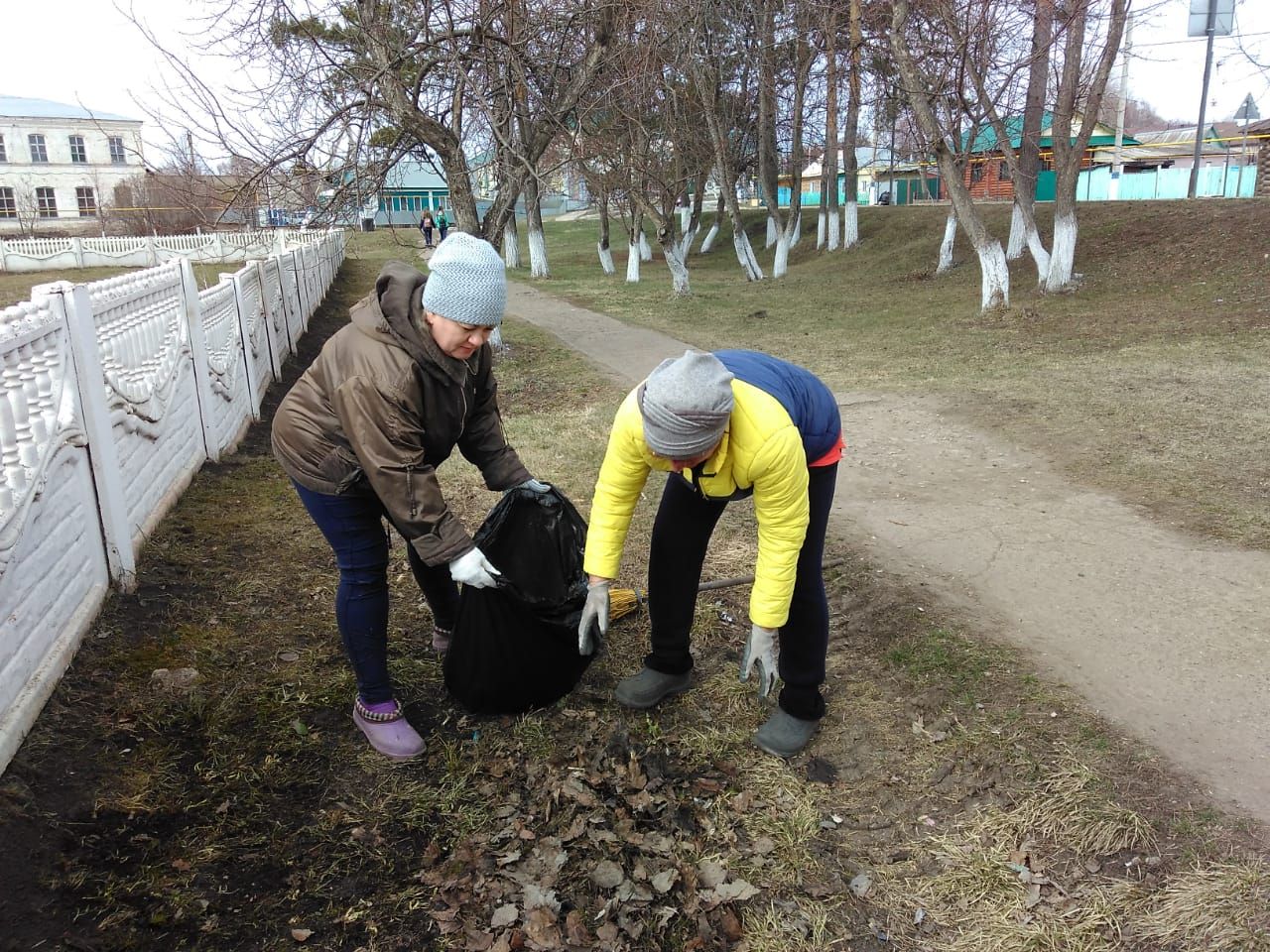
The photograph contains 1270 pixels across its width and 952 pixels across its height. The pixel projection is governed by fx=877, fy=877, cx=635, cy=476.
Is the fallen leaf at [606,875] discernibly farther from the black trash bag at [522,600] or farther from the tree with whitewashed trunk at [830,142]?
the tree with whitewashed trunk at [830,142]

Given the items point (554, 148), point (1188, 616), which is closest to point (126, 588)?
point (1188, 616)

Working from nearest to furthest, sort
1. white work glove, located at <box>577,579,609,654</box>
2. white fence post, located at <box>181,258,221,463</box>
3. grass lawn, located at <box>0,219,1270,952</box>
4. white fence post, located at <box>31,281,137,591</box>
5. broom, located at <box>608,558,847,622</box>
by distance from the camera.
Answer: grass lawn, located at <box>0,219,1270,952</box> → white work glove, located at <box>577,579,609,654</box> → white fence post, located at <box>31,281,137,591</box> → broom, located at <box>608,558,847,622</box> → white fence post, located at <box>181,258,221,463</box>

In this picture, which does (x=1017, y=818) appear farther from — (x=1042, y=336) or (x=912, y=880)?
(x=1042, y=336)

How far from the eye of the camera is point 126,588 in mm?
3523

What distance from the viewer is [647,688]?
293 centimetres

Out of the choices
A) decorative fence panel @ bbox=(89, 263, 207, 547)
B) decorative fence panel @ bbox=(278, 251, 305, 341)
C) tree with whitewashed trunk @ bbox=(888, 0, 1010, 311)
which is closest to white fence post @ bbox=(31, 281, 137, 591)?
decorative fence panel @ bbox=(89, 263, 207, 547)

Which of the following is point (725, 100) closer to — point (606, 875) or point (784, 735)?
point (784, 735)

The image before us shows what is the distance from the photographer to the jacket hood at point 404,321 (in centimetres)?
220

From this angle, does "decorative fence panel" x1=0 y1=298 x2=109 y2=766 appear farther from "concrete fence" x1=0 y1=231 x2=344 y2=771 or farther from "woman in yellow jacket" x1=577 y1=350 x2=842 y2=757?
"woman in yellow jacket" x1=577 y1=350 x2=842 y2=757

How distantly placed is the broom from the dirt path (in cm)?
73

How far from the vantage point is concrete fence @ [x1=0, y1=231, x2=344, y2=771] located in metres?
2.62

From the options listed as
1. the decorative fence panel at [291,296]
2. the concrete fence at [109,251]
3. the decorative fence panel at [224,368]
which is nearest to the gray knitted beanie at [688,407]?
the decorative fence panel at [224,368]

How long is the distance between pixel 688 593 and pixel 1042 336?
902 cm

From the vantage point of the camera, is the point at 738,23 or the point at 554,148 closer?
the point at 554,148
